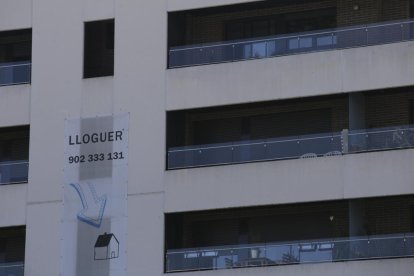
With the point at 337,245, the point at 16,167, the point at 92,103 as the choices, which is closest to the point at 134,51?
the point at 92,103

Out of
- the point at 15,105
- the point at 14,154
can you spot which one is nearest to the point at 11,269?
the point at 14,154

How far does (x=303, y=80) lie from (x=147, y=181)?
5.95 m

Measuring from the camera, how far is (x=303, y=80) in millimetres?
49500

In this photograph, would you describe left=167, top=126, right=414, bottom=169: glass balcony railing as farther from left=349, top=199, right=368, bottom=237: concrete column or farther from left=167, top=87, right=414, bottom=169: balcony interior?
left=349, top=199, right=368, bottom=237: concrete column

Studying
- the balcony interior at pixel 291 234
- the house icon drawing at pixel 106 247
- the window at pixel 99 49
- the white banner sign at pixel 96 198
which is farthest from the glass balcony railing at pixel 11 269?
the window at pixel 99 49

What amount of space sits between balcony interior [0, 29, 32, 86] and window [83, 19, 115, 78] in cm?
205

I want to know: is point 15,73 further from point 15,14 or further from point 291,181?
point 291,181

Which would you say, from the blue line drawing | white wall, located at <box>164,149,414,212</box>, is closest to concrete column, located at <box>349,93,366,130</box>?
white wall, located at <box>164,149,414,212</box>

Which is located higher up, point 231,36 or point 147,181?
point 231,36

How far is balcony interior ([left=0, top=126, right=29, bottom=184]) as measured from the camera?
174 ft

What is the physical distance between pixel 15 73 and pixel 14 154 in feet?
10.1

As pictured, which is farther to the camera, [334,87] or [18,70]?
[18,70]

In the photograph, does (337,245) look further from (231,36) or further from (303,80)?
(231,36)

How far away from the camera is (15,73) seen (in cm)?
5378
